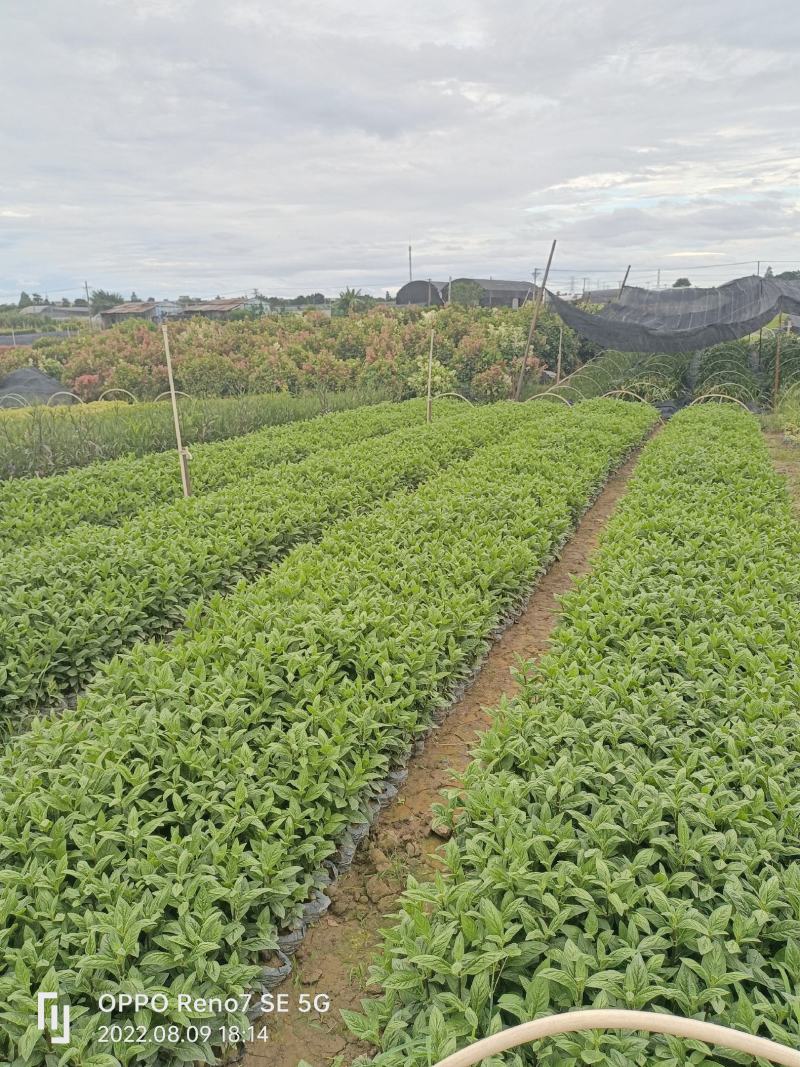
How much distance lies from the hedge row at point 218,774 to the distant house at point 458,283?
85.7ft

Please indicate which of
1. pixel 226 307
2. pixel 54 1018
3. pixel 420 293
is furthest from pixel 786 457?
pixel 226 307

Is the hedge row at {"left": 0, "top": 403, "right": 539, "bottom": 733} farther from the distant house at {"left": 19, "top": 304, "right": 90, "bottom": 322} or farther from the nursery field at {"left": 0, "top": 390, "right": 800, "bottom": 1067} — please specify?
the distant house at {"left": 19, "top": 304, "right": 90, "bottom": 322}

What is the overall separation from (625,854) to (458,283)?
115 ft

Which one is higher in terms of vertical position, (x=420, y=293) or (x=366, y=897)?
(x=420, y=293)

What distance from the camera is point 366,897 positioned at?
296 centimetres

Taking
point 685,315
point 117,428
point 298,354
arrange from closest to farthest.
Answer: point 117,428
point 298,354
point 685,315

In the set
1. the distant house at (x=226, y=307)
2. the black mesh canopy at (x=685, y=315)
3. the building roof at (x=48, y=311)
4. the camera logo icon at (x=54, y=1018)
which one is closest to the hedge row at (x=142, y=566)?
the camera logo icon at (x=54, y=1018)

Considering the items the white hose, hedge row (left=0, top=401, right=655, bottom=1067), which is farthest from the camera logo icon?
the white hose

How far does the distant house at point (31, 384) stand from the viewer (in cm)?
1596

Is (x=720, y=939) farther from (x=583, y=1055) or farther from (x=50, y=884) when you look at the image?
(x=50, y=884)

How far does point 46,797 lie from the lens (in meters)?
2.62

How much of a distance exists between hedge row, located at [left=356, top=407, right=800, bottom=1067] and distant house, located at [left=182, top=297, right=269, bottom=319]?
24995 mm

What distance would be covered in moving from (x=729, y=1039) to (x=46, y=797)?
2.35 metres

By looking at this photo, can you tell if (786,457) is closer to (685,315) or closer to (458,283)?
(685,315)
